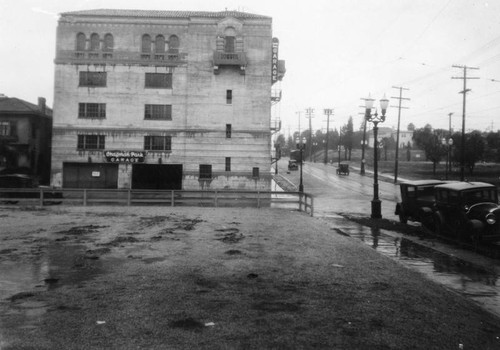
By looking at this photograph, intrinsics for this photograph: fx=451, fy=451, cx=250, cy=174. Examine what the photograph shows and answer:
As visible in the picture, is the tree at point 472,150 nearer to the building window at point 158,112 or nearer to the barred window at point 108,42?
the building window at point 158,112

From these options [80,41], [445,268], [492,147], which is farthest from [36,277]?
[492,147]

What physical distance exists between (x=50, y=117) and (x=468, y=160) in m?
48.1

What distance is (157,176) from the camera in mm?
42938

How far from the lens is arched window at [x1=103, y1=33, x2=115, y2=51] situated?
4191 centimetres

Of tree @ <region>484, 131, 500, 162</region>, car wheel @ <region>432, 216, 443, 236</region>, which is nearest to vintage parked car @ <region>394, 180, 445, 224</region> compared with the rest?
car wheel @ <region>432, 216, 443, 236</region>

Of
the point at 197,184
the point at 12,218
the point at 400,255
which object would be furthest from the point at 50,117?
the point at 400,255

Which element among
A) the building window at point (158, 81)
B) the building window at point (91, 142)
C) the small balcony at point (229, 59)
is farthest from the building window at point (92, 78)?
the small balcony at point (229, 59)

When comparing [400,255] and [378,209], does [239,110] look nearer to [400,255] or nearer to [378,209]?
[378,209]

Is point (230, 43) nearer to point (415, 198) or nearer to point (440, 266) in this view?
point (415, 198)

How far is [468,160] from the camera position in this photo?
5503 centimetres

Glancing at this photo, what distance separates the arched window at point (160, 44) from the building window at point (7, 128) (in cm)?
1492

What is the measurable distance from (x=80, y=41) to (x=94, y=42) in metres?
1.30

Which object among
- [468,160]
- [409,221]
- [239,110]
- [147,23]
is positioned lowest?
[409,221]

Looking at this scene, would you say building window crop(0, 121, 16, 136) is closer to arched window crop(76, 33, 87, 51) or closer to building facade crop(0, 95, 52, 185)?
building facade crop(0, 95, 52, 185)
